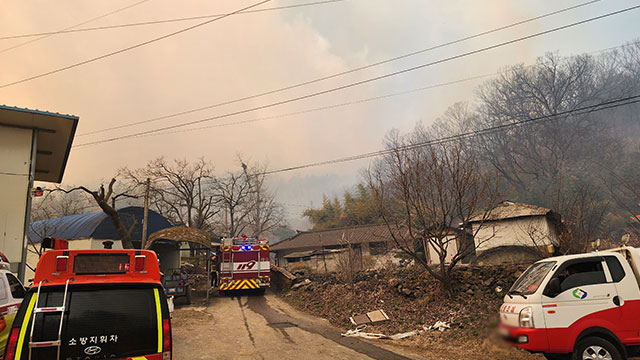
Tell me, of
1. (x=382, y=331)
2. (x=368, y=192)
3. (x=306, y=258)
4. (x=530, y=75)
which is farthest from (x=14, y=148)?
(x=530, y=75)

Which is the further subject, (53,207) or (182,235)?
(53,207)

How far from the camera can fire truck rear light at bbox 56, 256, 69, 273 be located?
183 inches

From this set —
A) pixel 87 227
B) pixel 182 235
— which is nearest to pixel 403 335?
pixel 182 235

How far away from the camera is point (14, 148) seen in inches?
494

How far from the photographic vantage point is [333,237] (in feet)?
133

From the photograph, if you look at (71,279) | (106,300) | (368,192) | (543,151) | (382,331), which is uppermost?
(543,151)

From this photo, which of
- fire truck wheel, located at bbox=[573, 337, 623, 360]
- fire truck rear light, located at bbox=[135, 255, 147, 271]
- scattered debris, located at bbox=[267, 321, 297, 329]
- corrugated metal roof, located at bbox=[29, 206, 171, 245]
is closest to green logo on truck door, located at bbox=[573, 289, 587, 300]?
fire truck wheel, located at bbox=[573, 337, 623, 360]

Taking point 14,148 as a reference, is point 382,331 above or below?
below

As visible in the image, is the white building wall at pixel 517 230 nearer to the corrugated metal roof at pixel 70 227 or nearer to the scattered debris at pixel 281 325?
the scattered debris at pixel 281 325

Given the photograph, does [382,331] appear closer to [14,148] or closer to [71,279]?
[71,279]

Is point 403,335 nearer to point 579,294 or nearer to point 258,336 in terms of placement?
point 258,336

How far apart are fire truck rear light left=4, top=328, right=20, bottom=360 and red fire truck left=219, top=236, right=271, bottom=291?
1685 centimetres

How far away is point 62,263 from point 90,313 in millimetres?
912

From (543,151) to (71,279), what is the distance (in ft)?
233
